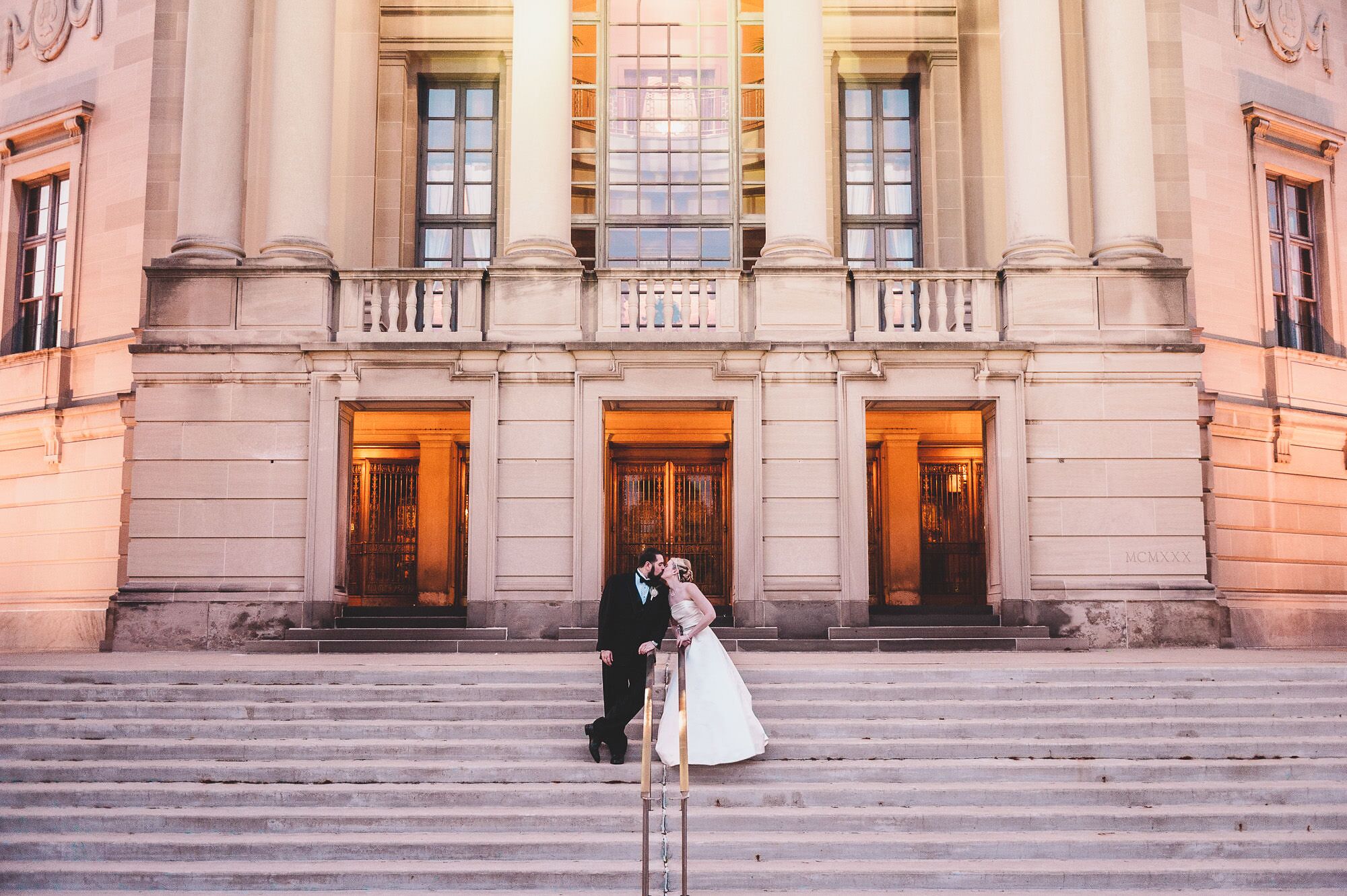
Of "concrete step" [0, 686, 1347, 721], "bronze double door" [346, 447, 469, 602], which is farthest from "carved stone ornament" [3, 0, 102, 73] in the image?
"concrete step" [0, 686, 1347, 721]

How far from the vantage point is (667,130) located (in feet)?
74.0

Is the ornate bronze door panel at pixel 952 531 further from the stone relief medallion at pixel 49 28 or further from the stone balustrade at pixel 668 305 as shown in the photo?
the stone relief medallion at pixel 49 28

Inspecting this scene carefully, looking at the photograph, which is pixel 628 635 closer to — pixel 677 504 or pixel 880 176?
pixel 677 504

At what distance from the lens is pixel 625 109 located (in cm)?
2255

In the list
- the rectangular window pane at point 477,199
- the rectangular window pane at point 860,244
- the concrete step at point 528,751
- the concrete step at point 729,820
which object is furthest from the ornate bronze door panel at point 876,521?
the concrete step at point 729,820

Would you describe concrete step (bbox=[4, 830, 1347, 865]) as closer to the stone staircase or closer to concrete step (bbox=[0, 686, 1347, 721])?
the stone staircase

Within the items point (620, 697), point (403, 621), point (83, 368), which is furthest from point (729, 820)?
point (83, 368)

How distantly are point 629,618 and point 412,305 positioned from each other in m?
9.33

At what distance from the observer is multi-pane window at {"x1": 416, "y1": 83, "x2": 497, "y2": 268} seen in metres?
22.8

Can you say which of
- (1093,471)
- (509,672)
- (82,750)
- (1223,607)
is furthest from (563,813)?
(1223,607)

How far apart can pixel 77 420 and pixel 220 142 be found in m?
6.48

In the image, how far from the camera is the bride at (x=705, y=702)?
1036 centimetres

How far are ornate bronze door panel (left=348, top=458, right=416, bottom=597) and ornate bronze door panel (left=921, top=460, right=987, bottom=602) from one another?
375 inches

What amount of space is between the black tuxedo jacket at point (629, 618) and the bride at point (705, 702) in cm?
15
